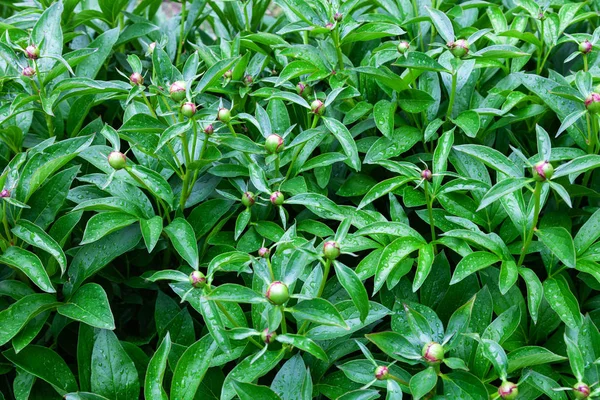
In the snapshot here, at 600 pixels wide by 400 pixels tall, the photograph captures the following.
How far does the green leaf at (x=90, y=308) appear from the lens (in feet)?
4.40

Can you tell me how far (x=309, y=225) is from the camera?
149 centimetres

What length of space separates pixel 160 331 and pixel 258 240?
288mm

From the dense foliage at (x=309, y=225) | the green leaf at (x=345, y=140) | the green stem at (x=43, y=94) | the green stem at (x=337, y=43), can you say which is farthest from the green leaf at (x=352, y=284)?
the green stem at (x=43, y=94)

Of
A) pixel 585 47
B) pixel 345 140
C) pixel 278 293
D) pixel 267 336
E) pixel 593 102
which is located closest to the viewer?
pixel 278 293

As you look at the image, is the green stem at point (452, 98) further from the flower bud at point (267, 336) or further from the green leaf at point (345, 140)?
the flower bud at point (267, 336)

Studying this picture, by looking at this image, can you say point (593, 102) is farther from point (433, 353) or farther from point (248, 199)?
point (248, 199)

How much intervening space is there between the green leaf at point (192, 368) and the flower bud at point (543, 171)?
0.65 metres

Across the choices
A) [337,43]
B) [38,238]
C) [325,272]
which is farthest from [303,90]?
[38,238]

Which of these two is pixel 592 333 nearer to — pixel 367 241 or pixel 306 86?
pixel 367 241

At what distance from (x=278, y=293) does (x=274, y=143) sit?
414 mm

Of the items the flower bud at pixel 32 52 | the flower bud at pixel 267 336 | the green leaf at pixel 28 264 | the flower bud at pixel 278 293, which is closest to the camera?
the flower bud at pixel 278 293

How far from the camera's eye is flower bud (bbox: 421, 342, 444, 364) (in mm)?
1159

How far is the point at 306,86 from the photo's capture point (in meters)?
1.61

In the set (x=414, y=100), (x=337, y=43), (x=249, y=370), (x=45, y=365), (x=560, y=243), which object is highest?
(x=337, y=43)
